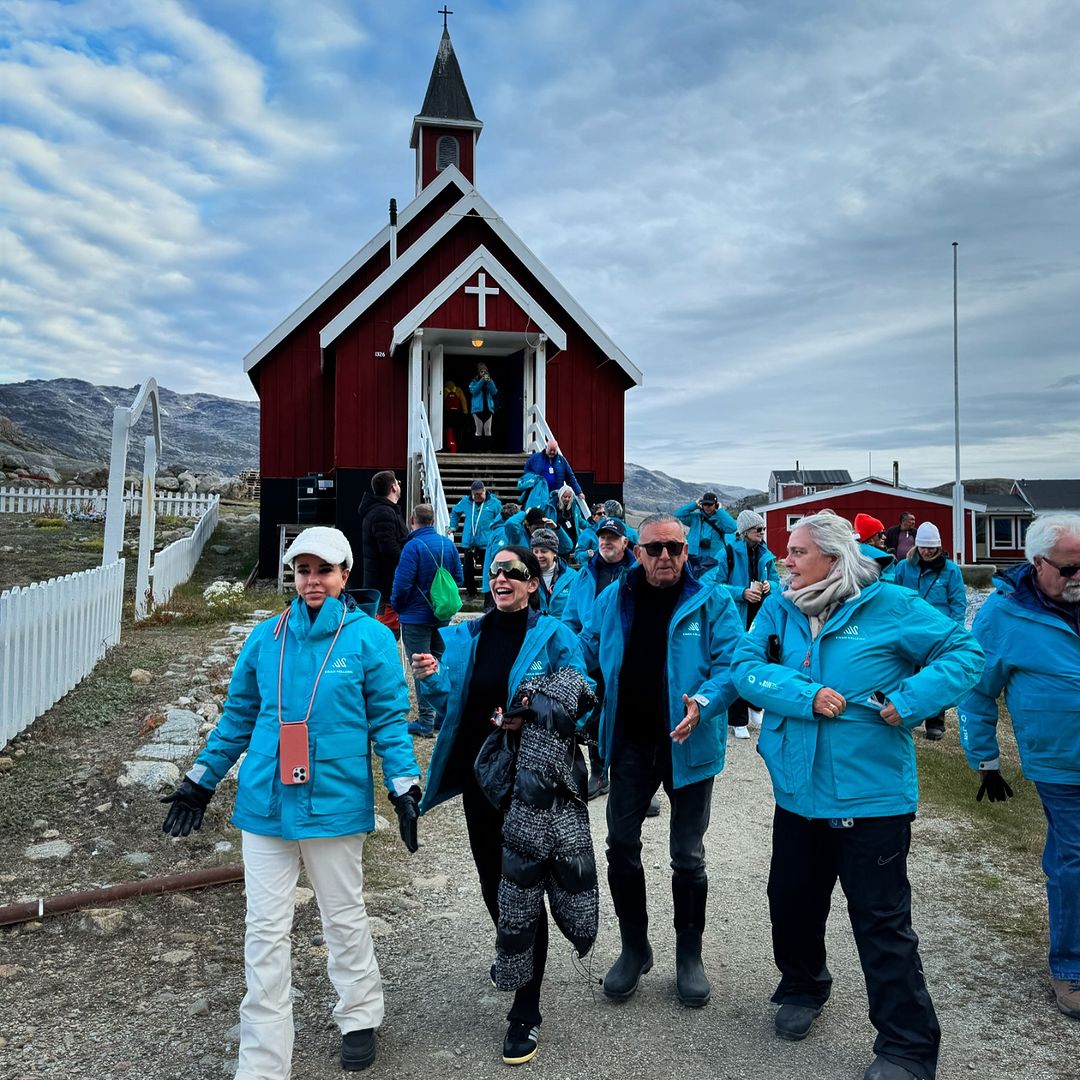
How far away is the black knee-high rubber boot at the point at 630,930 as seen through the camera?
3.81m

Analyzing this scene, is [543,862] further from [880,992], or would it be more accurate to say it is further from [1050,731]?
[1050,731]

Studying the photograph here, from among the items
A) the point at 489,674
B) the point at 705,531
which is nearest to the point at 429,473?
the point at 705,531

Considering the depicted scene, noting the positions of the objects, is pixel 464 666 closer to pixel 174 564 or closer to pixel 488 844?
pixel 488 844

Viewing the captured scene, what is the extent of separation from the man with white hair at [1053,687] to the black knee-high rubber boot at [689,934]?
1370mm

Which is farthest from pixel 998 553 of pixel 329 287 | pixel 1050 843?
pixel 1050 843

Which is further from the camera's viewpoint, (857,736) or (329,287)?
(329,287)

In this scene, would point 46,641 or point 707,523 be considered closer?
point 46,641

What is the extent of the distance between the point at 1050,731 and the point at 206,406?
187m

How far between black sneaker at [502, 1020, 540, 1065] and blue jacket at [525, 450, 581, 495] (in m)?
10.5

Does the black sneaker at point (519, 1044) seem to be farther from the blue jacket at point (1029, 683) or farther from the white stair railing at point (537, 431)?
the white stair railing at point (537, 431)

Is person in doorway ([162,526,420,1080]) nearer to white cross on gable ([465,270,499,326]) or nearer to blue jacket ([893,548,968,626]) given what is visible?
blue jacket ([893,548,968,626])

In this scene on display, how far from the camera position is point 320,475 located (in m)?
19.0

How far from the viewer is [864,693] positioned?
3.31 metres

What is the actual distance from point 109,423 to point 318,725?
439 feet
